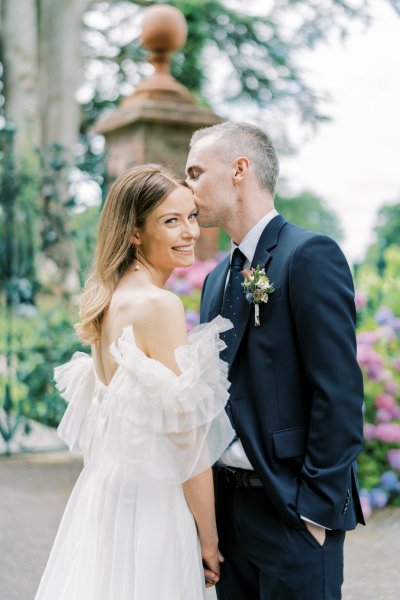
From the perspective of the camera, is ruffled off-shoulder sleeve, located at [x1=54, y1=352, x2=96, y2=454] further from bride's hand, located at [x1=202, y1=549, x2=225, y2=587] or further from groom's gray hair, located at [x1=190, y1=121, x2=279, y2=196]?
groom's gray hair, located at [x1=190, y1=121, x2=279, y2=196]

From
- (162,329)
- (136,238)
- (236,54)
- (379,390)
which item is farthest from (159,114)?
(236,54)

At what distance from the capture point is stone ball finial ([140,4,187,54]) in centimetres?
632

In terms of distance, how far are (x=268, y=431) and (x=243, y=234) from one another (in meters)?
0.68

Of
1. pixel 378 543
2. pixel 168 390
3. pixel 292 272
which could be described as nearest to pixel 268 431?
pixel 168 390

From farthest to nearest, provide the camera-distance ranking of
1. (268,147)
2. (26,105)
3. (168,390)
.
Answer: (26,105) < (268,147) < (168,390)

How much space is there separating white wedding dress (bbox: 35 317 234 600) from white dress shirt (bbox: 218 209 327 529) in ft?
0.36

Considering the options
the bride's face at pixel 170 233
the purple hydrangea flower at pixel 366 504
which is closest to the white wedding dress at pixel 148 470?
the bride's face at pixel 170 233

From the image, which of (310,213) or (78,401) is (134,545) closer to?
(78,401)

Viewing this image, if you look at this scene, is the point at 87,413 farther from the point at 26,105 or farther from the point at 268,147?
the point at 26,105

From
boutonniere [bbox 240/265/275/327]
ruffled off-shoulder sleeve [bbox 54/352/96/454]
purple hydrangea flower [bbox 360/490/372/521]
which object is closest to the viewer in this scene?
boutonniere [bbox 240/265/275/327]

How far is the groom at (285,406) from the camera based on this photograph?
2.15 meters

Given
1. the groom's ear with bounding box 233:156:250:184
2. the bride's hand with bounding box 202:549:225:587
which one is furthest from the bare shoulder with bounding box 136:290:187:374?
the bride's hand with bounding box 202:549:225:587

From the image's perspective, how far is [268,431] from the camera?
2207 millimetres

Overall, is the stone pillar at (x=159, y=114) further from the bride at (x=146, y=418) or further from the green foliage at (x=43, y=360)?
the bride at (x=146, y=418)
